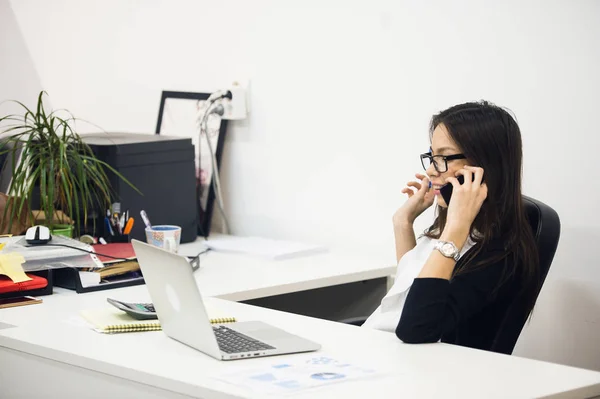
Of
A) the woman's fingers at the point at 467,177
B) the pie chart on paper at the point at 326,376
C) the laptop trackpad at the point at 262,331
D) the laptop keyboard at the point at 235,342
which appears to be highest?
the woman's fingers at the point at 467,177

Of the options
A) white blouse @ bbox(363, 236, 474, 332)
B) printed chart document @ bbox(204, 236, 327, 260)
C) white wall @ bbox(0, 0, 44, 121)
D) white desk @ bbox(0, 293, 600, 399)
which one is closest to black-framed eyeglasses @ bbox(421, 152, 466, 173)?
white blouse @ bbox(363, 236, 474, 332)

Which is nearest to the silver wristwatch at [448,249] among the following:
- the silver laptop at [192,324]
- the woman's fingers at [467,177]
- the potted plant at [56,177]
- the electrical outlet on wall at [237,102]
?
the woman's fingers at [467,177]

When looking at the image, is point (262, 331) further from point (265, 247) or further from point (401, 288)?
point (265, 247)

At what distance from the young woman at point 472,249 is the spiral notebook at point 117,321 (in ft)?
1.21

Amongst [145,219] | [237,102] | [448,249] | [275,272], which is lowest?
[275,272]

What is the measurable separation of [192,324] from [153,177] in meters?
1.30

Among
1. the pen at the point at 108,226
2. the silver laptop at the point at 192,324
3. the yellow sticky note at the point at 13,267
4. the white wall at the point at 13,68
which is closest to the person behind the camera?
the silver laptop at the point at 192,324

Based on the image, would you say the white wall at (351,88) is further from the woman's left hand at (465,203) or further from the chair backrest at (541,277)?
the woman's left hand at (465,203)

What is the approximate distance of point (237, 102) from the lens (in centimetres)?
314

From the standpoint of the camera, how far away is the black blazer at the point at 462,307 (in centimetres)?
174

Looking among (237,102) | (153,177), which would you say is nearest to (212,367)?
(153,177)

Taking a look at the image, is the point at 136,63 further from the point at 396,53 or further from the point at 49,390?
the point at 49,390

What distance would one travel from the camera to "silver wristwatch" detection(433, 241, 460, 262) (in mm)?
1804

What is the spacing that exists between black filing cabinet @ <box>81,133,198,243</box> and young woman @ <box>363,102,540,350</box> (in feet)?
3.63
